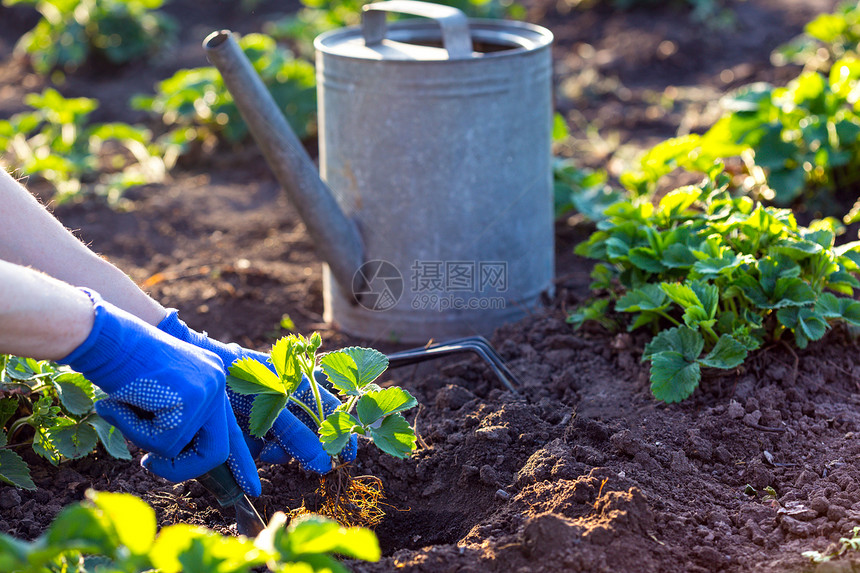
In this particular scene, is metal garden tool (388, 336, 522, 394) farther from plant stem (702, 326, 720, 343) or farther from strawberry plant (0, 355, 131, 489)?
strawberry plant (0, 355, 131, 489)

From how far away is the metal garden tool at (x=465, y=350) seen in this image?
2064 millimetres

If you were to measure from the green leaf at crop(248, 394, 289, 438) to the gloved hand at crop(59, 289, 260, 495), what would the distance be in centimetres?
5

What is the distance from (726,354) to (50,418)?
1563 millimetres

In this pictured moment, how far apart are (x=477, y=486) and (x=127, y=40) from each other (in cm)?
541

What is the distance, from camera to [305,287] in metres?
3.09

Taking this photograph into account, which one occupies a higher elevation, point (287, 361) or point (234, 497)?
point (287, 361)

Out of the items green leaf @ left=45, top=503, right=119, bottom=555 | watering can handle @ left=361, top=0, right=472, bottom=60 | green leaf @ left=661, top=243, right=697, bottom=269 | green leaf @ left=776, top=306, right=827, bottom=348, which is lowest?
green leaf @ left=776, top=306, right=827, bottom=348

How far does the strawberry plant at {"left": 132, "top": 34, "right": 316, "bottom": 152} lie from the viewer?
4.12 metres

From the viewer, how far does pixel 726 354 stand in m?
1.96

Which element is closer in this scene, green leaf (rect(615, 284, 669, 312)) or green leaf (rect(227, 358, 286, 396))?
green leaf (rect(227, 358, 286, 396))

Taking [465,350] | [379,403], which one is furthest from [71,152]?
[379,403]

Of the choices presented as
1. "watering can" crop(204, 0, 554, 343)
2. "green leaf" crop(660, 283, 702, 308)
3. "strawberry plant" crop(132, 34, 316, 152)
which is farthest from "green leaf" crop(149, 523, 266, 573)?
"strawberry plant" crop(132, 34, 316, 152)

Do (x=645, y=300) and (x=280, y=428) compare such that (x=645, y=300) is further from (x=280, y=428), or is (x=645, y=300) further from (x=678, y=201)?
(x=280, y=428)

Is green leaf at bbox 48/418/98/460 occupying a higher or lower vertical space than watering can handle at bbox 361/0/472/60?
lower
